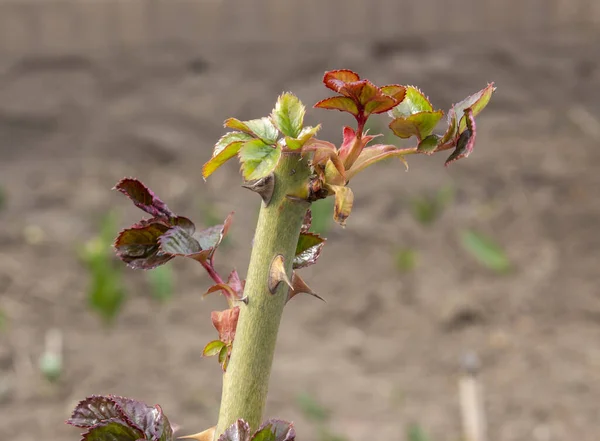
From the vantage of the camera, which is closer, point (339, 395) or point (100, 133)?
point (339, 395)

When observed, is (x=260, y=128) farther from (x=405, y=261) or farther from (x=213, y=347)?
(x=405, y=261)

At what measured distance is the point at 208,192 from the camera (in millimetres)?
4520

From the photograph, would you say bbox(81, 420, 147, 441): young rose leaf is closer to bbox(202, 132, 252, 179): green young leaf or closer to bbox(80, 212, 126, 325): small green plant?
bbox(202, 132, 252, 179): green young leaf

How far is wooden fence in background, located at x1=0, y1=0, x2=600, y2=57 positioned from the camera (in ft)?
15.3

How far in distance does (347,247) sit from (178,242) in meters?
3.59

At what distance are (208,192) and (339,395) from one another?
6.09 ft

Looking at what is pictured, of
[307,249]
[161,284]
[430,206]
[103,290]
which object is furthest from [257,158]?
[430,206]

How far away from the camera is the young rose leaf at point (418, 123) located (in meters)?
0.51

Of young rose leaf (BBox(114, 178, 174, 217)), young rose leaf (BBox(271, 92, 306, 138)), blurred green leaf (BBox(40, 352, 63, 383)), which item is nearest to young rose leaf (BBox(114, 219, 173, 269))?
young rose leaf (BBox(114, 178, 174, 217))

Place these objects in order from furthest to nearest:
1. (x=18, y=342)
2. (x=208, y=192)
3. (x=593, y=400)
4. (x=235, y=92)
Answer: (x=235, y=92) < (x=208, y=192) < (x=18, y=342) < (x=593, y=400)

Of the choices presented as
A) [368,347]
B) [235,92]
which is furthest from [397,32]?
[368,347]

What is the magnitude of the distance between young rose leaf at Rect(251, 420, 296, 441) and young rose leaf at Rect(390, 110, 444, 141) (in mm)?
189

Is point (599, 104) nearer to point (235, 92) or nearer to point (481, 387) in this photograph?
point (235, 92)

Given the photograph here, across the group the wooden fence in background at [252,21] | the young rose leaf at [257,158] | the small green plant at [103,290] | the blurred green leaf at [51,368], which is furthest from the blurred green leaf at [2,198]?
the young rose leaf at [257,158]
